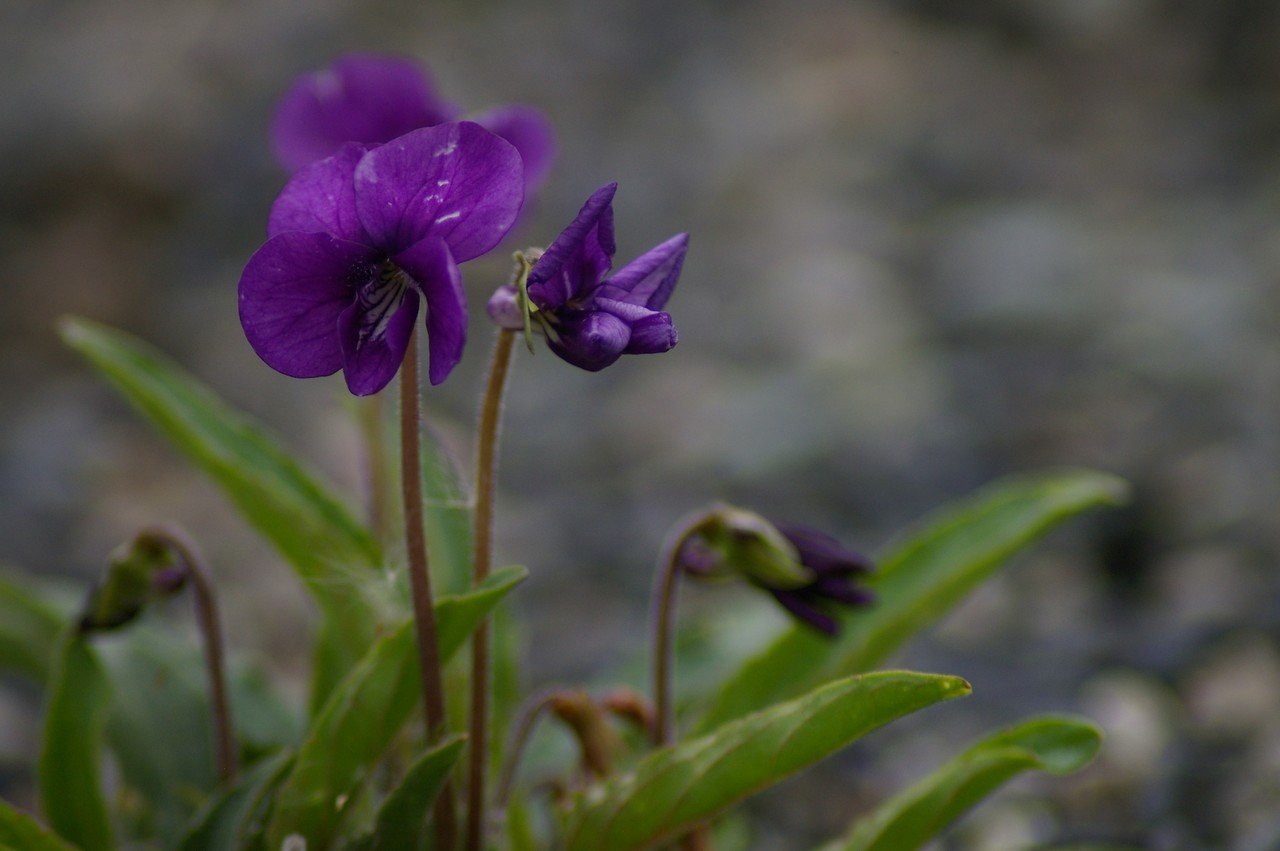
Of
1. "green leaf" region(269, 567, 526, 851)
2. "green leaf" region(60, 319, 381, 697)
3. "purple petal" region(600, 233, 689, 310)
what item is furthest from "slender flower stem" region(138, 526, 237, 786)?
"purple petal" region(600, 233, 689, 310)

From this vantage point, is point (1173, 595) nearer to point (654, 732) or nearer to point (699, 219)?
point (654, 732)

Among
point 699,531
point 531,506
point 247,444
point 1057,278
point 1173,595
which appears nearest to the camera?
point 699,531

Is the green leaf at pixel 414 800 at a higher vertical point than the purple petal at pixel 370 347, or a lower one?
lower

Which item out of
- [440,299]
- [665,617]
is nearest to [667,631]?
[665,617]

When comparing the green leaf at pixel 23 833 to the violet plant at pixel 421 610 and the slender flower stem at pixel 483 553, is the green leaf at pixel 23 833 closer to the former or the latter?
the violet plant at pixel 421 610

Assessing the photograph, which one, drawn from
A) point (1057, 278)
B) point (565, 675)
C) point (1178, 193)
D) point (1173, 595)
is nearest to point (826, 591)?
point (565, 675)

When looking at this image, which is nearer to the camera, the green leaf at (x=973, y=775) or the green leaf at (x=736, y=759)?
the green leaf at (x=736, y=759)

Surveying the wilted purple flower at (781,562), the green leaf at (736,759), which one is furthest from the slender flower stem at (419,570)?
the wilted purple flower at (781,562)
